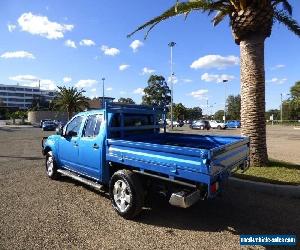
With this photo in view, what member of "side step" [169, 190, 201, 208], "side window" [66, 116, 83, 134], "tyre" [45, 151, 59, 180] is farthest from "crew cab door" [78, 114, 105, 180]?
"side step" [169, 190, 201, 208]

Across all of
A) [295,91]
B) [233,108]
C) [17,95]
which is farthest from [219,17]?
[17,95]

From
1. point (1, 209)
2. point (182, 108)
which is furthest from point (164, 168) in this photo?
point (182, 108)

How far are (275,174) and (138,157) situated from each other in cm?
494

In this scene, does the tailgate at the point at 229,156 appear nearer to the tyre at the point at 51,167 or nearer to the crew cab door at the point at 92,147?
the crew cab door at the point at 92,147

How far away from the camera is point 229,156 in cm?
571

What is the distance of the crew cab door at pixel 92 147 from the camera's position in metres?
6.86

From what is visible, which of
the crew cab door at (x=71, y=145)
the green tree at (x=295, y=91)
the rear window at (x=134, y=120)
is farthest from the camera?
the green tree at (x=295, y=91)

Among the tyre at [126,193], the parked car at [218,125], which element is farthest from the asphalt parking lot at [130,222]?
the parked car at [218,125]

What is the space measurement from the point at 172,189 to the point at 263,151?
5.68 meters

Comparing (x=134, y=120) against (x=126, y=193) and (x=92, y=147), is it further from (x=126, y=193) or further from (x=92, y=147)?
(x=126, y=193)

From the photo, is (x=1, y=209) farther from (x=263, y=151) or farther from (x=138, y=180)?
(x=263, y=151)

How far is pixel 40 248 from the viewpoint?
4.75 m

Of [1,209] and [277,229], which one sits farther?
[1,209]

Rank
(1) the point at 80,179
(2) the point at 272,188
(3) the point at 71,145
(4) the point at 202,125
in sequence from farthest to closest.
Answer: (4) the point at 202,125, (3) the point at 71,145, (2) the point at 272,188, (1) the point at 80,179
